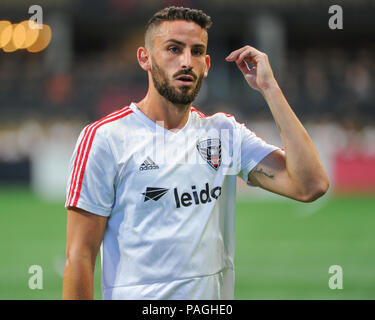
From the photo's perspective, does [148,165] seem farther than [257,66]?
No

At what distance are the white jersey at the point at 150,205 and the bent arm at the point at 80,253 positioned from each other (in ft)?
0.18

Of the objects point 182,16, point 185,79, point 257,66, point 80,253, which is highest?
point 182,16

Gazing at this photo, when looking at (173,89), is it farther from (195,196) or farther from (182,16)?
(195,196)

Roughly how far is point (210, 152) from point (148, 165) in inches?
13.2

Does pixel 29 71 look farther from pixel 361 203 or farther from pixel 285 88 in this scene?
pixel 361 203

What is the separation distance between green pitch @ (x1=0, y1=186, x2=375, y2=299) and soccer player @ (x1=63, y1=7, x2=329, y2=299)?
4228 mm

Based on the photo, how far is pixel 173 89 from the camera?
284 centimetres

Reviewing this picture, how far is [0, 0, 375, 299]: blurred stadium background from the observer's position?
8922 millimetres

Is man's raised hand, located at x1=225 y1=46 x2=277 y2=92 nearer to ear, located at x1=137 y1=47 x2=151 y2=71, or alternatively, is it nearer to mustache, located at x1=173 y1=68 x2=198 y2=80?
mustache, located at x1=173 y1=68 x2=198 y2=80

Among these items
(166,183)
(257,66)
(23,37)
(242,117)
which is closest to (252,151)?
(257,66)

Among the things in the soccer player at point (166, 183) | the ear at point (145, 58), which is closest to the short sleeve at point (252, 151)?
the soccer player at point (166, 183)

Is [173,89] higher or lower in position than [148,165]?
higher
